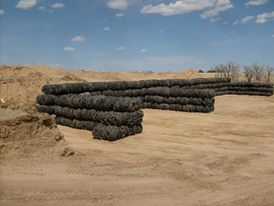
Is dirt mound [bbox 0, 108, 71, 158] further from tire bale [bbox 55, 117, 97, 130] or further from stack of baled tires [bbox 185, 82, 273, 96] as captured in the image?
stack of baled tires [bbox 185, 82, 273, 96]

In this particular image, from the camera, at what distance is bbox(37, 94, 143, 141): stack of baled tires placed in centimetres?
1267

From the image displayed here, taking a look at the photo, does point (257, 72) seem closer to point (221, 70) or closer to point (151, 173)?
point (221, 70)

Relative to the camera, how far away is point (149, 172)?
843 centimetres

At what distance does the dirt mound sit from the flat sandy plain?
0.18 metres

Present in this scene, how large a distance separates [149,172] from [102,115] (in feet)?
17.0

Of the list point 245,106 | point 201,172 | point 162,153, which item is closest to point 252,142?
point 162,153

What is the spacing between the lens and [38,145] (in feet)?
29.8

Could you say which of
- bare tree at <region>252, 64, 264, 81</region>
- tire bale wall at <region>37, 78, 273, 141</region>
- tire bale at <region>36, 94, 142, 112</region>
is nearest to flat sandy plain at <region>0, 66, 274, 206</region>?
tire bale wall at <region>37, 78, 273, 141</region>

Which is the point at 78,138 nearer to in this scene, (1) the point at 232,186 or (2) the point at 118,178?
(2) the point at 118,178

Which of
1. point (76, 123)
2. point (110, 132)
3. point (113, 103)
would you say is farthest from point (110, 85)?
point (110, 132)

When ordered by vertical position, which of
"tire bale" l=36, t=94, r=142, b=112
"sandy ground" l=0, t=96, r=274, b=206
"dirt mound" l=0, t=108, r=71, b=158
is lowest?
"sandy ground" l=0, t=96, r=274, b=206

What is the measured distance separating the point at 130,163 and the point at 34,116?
2.59 metres

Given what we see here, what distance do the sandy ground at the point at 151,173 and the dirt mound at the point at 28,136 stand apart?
0.33 metres

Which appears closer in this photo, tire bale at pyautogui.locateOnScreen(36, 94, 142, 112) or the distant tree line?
tire bale at pyautogui.locateOnScreen(36, 94, 142, 112)
